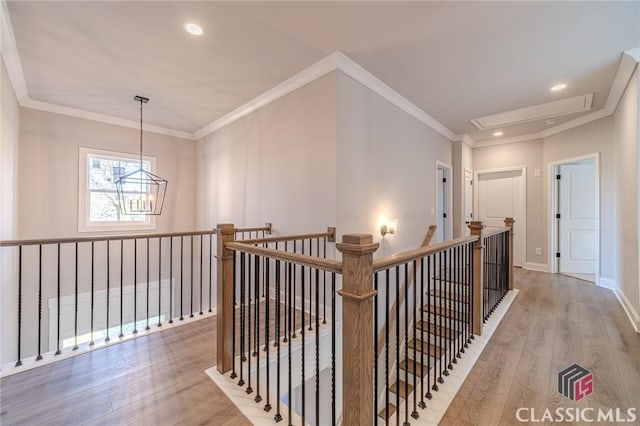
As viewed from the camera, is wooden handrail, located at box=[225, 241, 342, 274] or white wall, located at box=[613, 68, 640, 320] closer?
wooden handrail, located at box=[225, 241, 342, 274]

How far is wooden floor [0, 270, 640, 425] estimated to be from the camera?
1538 mm

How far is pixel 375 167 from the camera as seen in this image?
3.34 m

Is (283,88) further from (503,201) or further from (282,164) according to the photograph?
(503,201)

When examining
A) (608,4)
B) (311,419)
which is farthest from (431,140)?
(311,419)

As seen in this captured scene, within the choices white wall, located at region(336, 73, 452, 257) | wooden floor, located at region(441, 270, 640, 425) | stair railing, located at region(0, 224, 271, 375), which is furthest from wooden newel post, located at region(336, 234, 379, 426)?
stair railing, located at region(0, 224, 271, 375)

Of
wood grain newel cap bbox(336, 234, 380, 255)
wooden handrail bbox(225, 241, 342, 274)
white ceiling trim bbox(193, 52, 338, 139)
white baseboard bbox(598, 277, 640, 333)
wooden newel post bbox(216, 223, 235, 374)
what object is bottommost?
white baseboard bbox(598, 277, 640, 333)

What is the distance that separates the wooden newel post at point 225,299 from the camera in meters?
1.87

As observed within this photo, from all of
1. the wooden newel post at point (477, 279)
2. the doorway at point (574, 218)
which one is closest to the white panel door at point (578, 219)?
the doorway at point (574, 218)

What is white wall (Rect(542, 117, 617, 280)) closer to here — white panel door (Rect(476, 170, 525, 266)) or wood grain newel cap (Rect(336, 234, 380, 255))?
white panel door (Rect(476, 170, 525, 266))

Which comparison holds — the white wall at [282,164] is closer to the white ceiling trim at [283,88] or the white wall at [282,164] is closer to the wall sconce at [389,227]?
the white ceiling trim at [283,88]

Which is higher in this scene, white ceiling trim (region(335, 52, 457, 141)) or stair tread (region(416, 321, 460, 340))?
white ceiling trim (region(335, 52, 457, 141))

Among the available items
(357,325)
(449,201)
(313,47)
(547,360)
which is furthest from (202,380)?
(449,201)

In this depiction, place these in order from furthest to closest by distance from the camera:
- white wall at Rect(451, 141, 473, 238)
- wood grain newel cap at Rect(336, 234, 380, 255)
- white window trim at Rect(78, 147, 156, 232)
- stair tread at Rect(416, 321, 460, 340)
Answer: white wall at Rect(451, 141, 473, 238) < white window trim at Rect(78, 147, 156, 232) < stair tread at Rect(416, 321, 460, 340) < wood grain newel cap at Rect(336, 234, 380, 255)

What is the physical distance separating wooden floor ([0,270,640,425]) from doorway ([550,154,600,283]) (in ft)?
8.69
